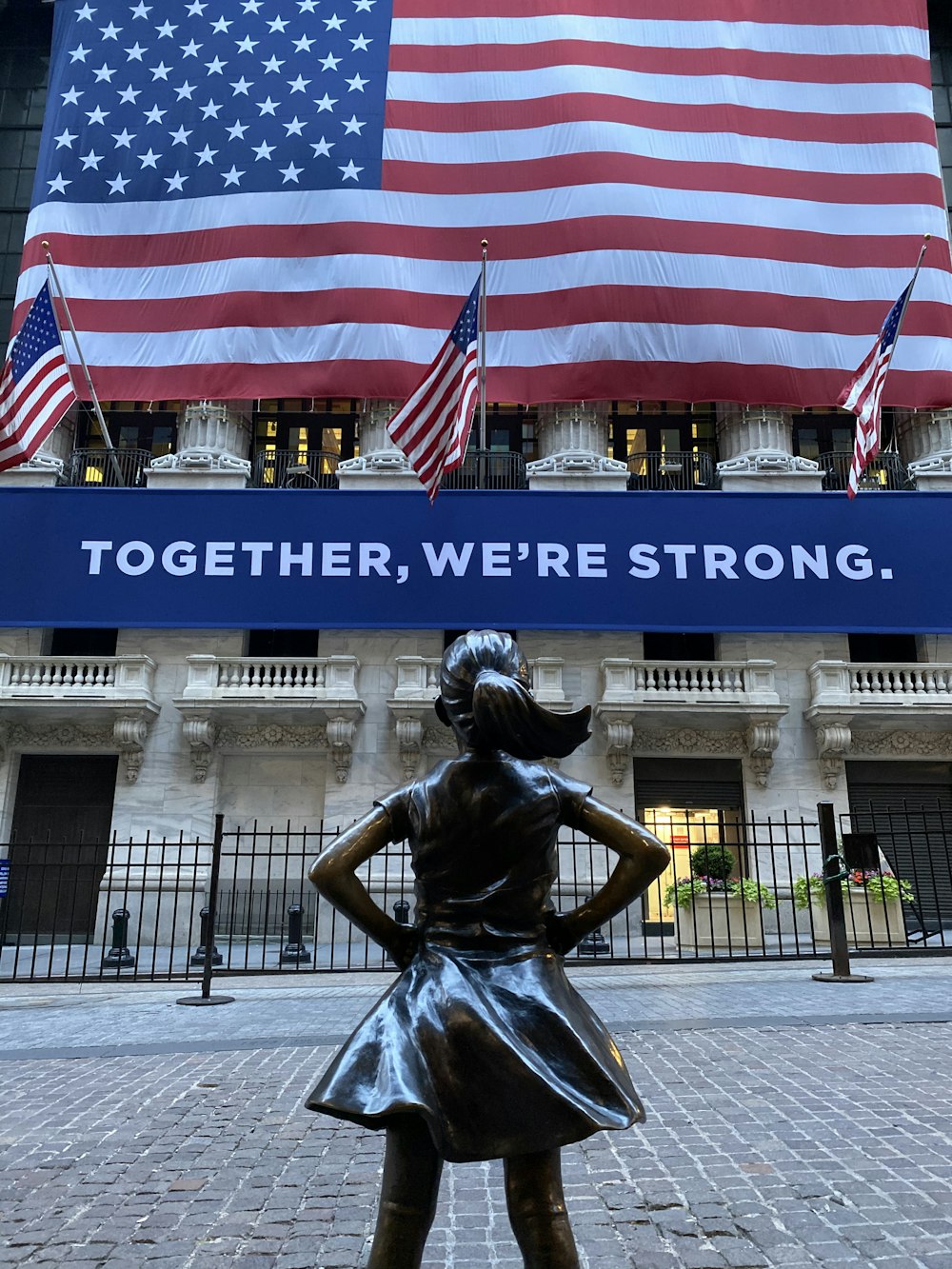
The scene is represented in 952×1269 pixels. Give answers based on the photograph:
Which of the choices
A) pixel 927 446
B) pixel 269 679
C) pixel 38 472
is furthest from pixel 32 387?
pixel 927 446

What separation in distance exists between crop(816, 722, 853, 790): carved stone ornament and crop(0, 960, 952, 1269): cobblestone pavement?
1127 cm

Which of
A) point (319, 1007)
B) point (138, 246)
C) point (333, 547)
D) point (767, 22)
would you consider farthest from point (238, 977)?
point (767, 22)

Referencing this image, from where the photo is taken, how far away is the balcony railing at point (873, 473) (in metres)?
21.1

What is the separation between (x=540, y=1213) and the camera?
2.12 metres

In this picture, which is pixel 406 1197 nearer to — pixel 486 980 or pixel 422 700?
pixel 486 980

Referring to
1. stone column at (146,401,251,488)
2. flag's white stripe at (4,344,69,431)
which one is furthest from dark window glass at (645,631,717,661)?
flag's white stripe at (4,344,69,431)

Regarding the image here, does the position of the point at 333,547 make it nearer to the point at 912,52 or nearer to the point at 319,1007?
the point at 319,1007

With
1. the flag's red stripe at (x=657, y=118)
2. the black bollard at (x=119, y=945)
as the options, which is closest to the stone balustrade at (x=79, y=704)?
the black bollard at (x=119, y=945)

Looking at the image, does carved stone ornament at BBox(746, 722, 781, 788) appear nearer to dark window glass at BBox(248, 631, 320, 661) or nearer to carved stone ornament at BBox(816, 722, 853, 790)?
carved stone ornament at BBox(816, 722, 853, 790)

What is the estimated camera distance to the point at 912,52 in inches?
717

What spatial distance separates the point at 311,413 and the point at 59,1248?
21152 millimetres

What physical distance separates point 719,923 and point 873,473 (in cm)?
1282

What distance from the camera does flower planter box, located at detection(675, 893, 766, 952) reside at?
13539 mm

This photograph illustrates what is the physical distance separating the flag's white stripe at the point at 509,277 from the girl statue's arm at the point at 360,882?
15755mm
